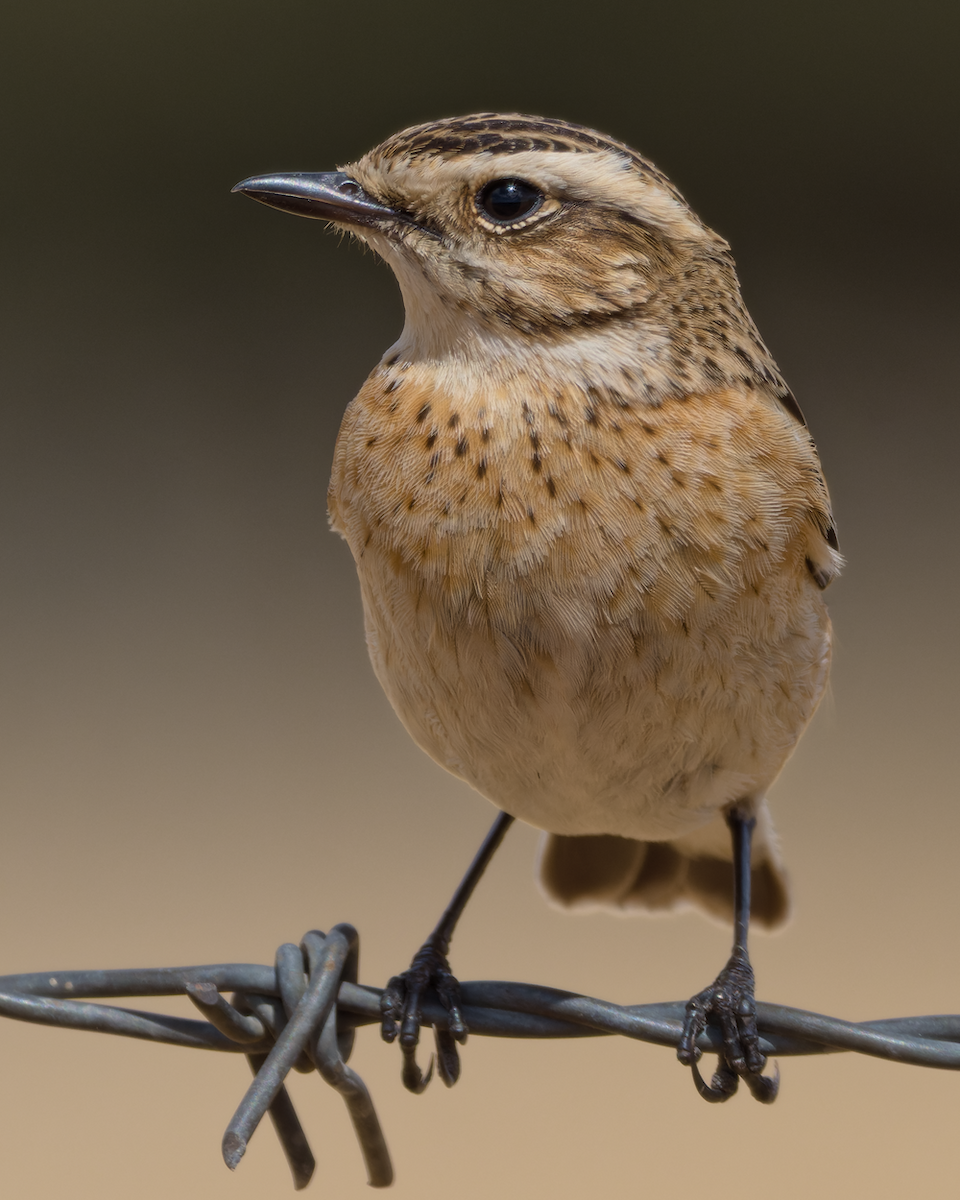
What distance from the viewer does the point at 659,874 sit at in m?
3.01

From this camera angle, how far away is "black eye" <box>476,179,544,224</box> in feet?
6.93

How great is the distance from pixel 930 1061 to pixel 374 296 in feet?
12.7

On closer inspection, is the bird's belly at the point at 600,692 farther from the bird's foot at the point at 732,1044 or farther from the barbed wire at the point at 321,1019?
the barbed wire at the point at 321,1019

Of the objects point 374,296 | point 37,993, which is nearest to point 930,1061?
point 37,993

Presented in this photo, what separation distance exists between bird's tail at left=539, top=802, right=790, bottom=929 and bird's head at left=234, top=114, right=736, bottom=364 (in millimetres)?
1213

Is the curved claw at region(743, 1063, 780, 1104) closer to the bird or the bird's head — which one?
the bird

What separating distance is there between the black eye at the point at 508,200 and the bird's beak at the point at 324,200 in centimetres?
12

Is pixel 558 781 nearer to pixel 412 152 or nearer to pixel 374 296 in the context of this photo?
pixel 412 152

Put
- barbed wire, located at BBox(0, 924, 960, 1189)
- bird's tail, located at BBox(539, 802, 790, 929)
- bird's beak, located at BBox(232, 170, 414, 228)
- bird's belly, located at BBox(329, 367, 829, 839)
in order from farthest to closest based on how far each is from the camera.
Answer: bird's tail, located at BBox(539, 802, 790, 929) → bird's beak, located at BBox(232, 170, 414, 228) → bird's belly, located at BBox(329, 367, 829, 839) → barbed wire, located at BBox(0, 924, 960, 1189)

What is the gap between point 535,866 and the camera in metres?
2.99

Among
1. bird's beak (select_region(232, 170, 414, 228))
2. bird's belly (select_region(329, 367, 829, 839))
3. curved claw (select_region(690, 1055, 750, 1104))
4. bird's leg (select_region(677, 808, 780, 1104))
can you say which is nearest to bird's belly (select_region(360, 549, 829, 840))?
bird's belly (select_region(329, 367, 829, 839))

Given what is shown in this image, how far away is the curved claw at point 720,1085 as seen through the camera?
7.45 ft

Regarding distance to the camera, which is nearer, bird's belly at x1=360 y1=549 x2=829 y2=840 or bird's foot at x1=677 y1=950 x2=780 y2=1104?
bird's belly at x1=360 y1=549 x2=829 y2=840

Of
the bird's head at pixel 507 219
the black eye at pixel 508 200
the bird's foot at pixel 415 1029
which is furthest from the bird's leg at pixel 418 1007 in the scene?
the black eye at pixel 508 200
